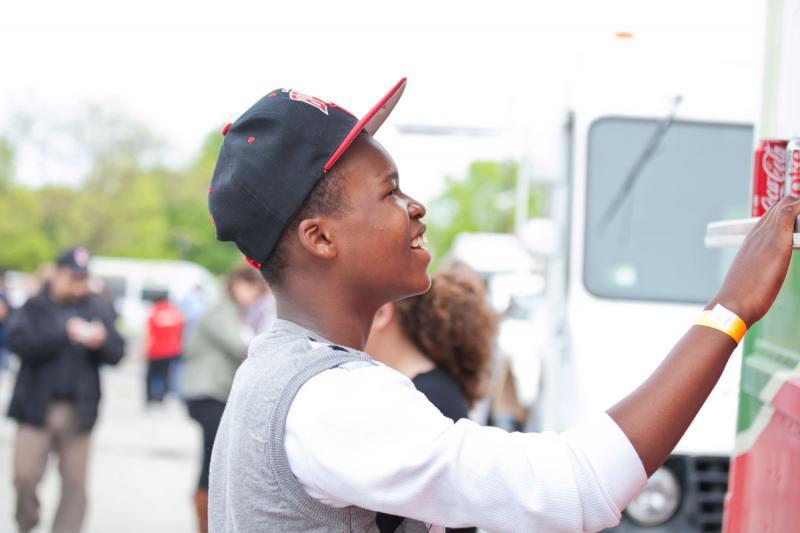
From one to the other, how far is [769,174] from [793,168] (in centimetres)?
10

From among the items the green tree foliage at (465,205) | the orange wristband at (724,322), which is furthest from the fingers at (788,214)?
the green tree foliage at (465,205)

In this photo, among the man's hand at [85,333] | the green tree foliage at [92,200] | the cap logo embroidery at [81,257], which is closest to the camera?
the man's hand at [85,333]

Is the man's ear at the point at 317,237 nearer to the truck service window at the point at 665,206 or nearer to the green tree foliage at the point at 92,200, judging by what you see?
the truck service window at the point at 665,206

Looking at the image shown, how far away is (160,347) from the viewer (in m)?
14.3

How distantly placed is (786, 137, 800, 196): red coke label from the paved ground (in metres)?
6.19

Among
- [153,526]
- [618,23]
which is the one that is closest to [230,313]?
[153,526]

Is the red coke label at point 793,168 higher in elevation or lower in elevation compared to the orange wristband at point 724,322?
higher

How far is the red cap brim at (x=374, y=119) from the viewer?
5.14 ft

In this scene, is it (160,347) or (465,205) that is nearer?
(160,347)

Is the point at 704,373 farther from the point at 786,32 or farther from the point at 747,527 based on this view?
the point at 786,32

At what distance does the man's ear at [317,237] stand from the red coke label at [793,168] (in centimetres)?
75

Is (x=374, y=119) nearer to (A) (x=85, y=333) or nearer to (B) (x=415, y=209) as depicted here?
(B) (x=415, y=209)

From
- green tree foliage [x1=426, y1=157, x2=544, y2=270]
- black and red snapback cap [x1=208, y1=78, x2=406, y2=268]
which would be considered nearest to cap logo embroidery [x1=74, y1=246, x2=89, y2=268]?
black and red snapback cap [x1=208, y1=78, x2=406, y2=268]

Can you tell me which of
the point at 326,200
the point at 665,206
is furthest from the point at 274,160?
the point at 665,206
